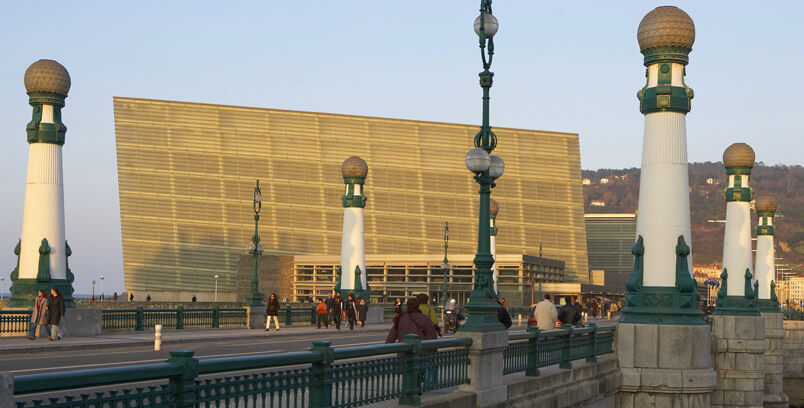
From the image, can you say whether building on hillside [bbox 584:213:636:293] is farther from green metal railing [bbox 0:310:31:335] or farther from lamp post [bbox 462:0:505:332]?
lamp post [bbox 462:0:505:332]

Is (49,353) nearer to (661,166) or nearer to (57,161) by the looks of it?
(57,161)

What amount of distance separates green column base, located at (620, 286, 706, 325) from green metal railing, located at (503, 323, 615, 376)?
762 mm

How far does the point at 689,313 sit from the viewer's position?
24.1 m

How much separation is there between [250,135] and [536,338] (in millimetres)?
105862

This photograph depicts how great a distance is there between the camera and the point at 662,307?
24500mm

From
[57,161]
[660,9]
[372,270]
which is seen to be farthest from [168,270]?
[660,9]

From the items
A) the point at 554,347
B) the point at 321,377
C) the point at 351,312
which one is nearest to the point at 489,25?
the point at 554,347

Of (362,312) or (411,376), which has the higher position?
(411,376)

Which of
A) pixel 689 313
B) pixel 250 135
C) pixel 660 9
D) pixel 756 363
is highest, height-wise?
pixel 250 135

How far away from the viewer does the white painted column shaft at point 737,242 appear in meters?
41.1

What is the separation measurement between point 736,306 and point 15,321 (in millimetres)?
26849

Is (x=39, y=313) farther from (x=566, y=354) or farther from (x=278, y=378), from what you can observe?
(x=278, y=378)

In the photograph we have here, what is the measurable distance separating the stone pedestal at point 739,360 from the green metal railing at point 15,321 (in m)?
22.5

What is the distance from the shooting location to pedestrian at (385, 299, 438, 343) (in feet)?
50.6
